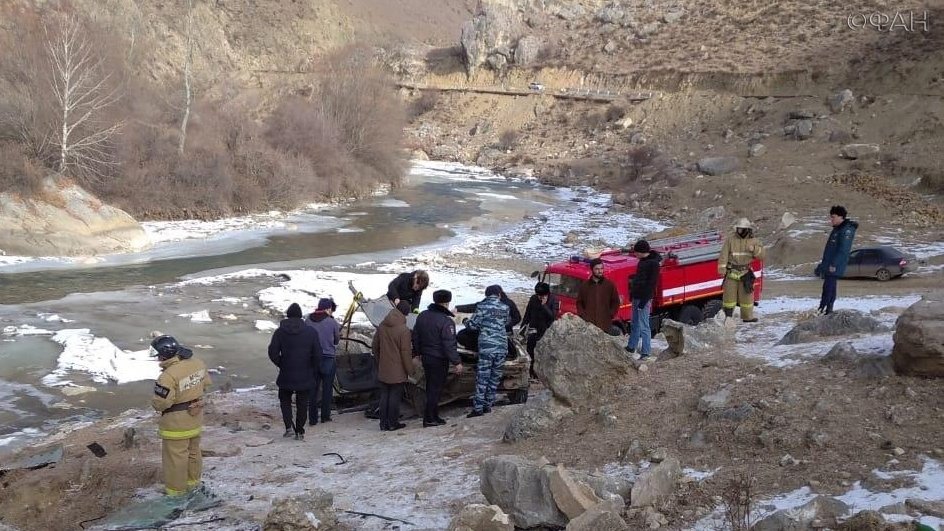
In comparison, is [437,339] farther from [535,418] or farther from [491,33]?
[491,33]

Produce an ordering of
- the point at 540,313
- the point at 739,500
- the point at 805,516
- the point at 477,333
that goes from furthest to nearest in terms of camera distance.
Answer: the point at 540,313
the point at 477,333
the point at 739,500
the point at 805,516

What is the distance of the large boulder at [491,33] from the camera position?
81.2 meters

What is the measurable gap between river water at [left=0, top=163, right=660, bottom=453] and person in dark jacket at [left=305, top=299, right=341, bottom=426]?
15.1 ft

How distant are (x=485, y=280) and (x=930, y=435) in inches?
706

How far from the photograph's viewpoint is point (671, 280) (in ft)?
46.9

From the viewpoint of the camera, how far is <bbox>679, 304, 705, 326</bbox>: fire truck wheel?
14.4m

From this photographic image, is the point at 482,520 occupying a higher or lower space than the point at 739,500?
lower

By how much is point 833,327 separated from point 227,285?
1722 centimetres

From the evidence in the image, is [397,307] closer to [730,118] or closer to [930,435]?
[930,435]

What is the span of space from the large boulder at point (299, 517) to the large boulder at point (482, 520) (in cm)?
105

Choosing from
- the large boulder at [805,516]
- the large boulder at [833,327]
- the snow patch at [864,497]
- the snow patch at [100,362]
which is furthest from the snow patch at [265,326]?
the large boulder at [805,516]

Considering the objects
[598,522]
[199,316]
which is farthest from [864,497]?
[199,316]

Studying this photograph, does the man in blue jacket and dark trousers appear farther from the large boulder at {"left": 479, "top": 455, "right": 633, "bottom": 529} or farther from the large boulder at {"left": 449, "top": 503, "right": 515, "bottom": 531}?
the large boulder at {"left": 449, "top": 503, "right": 515, "bottom": 531}

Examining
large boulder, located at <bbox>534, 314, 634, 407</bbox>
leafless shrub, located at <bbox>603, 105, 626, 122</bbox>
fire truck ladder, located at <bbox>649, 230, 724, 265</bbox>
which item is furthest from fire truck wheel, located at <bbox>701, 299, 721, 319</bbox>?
leafless shrub, located at <bbox>603, 105, 626, 122</bbox>
